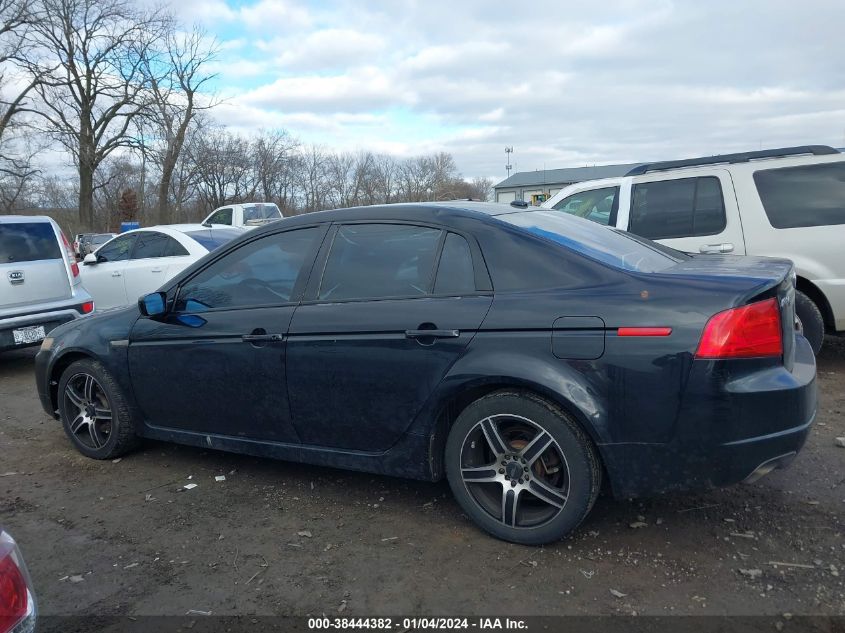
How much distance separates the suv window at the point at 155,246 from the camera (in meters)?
8.88

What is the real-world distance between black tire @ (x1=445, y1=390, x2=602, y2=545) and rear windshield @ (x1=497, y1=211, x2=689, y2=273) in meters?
0.78

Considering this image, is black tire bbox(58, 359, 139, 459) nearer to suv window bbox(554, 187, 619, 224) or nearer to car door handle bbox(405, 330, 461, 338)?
car door handle bbox(405, 330, 461, 338)

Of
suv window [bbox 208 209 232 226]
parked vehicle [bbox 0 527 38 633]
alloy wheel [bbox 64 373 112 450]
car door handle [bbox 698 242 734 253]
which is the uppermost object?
suv window [bbox 208 209 232 226]

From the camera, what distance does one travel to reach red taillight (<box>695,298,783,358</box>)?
264cm

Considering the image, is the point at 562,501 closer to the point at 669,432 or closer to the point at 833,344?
the point at 669,432

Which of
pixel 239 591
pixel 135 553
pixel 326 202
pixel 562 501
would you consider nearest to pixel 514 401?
pixel 562 501

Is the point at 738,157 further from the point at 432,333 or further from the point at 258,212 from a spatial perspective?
the point at 258,212

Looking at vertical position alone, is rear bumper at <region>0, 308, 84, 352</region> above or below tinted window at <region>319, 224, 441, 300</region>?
below

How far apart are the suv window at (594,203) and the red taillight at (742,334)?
3.85 m

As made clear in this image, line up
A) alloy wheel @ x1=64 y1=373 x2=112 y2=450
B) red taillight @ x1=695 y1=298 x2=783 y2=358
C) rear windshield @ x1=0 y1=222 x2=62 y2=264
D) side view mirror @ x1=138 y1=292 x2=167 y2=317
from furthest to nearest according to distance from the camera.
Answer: rear windshield @ x1=0 y1=222 x2=62 y2=264 < alloy wheel @ x1=64 y1=373 x2=112 y2=450 < side view mirror @ x1=138 y1=292 x2=167 y2=317 < red taillight @ x1=695 y1=298 x2=783 y2=358

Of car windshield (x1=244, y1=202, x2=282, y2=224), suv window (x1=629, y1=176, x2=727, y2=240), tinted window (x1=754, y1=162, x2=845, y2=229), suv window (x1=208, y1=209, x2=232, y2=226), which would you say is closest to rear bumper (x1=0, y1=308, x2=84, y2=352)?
suv window (x1=629, y1=176, x2=727, y2=240)

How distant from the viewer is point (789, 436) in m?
2.72

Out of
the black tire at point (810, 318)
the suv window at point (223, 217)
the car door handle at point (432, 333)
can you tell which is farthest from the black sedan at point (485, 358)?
the suv window at point (223, 217)

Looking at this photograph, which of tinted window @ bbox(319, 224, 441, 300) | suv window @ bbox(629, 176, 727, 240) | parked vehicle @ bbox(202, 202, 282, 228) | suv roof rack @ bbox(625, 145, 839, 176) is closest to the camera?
tinted window @ bbox(319, 224, 441, 300)
